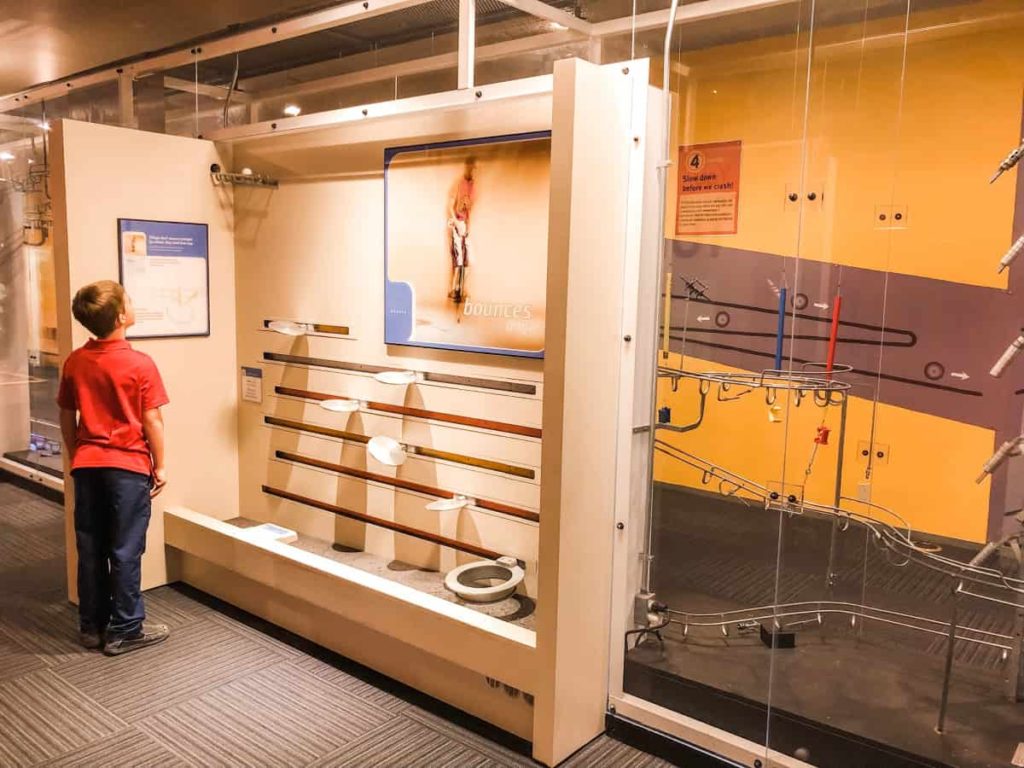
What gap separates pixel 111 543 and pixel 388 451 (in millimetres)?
1218

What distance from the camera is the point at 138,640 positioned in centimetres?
354

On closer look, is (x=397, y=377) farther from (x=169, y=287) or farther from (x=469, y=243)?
(x=169, y=287)

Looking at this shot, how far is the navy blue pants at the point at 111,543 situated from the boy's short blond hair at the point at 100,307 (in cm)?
58

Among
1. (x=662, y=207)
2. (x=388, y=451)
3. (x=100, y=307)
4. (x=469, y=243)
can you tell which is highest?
(x=662, y=207)

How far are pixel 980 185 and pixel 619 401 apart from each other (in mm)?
1289

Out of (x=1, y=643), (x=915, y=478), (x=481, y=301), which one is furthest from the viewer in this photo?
(x=1, y=643)

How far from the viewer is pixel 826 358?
2.69 meters

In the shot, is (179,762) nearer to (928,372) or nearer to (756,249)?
(756,249)

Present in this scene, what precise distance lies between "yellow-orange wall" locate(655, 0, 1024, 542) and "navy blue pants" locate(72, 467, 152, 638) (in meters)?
2.40

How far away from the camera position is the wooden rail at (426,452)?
328 centimetres

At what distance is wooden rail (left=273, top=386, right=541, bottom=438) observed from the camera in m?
3.24

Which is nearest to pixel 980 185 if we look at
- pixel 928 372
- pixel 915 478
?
pixel 928 372

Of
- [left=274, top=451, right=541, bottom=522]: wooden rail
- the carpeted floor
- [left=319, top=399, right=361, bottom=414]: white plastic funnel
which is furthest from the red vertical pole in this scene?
[left=319, top=399, right=361, bottom=414]: white plastic funnel

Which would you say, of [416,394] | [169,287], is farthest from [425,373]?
[169,287]
